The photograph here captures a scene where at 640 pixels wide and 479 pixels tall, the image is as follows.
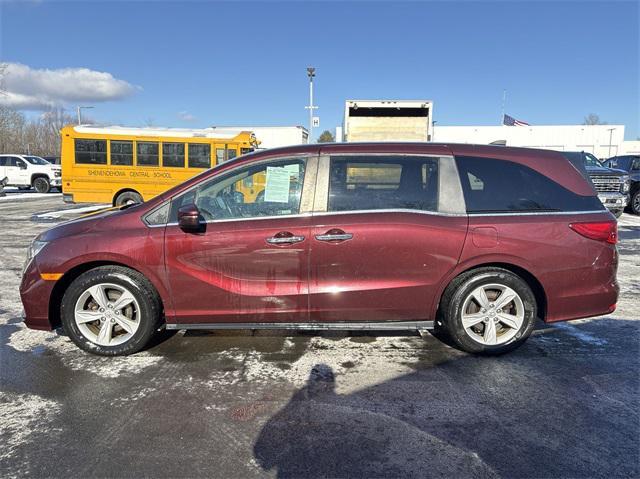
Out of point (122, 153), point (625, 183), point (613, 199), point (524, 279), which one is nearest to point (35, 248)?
point (524, 279)

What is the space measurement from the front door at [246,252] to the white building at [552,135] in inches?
1626

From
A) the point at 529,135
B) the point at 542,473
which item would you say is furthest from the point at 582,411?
the point at 529,135

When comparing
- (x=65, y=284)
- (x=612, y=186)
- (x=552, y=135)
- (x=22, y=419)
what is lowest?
(x=22, y=419)

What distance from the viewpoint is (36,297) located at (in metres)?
3.69

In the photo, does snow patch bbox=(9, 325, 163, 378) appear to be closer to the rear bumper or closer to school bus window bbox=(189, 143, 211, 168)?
the rear bumper

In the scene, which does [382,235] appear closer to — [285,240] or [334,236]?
[334,236]

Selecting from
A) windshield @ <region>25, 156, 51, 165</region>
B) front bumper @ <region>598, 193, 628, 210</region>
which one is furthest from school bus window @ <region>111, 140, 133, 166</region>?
windshield @ <region>25, 156, 51, 165</region>

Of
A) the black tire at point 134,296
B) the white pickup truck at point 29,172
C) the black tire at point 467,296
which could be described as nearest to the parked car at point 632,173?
the black tire at point 467,296

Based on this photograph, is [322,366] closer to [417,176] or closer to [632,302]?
[417,176]

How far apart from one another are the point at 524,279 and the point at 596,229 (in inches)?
28.1

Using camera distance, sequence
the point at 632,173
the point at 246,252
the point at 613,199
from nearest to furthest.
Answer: the point at 246,252 → the point at 613,199 → the point at 632,173

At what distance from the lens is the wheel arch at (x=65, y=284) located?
3669 mm

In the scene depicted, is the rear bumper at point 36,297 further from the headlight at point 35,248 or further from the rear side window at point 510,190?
the rear side window at point 510,190

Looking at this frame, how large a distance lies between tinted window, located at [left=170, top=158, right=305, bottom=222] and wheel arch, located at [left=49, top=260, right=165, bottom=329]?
647mm
